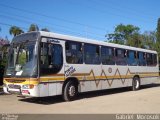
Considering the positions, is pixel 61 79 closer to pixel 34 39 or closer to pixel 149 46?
pixel 34 39

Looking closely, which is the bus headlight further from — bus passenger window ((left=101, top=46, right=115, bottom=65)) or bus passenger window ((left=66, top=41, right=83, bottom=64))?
bus passenger window ((left=101, top=46, right=115, bottom=65))

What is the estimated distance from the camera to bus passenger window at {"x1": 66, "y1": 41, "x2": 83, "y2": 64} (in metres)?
13.8

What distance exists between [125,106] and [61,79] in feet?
10.2

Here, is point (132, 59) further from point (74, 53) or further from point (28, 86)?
point (28, 86)

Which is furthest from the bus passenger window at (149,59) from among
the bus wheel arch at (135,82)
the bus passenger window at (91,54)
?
the bus passenger window at (91,54)

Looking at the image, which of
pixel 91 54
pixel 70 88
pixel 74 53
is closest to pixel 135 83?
pixel 91 54

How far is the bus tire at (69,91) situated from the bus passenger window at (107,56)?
3057mm

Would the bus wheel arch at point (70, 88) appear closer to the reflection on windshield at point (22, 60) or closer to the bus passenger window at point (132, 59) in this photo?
the reflection on windshield at point (22, 60)

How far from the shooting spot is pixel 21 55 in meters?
12.9

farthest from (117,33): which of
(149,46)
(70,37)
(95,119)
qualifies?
(95,119)

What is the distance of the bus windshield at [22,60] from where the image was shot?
478 inches

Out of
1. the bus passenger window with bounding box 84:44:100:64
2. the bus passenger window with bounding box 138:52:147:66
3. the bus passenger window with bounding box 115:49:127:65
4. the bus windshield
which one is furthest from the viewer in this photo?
the bus passenger window with bounding box 138:52:147:66

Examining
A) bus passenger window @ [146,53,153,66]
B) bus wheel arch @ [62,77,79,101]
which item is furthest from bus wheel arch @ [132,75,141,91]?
bus wheel arch @ [62,77,79,101]

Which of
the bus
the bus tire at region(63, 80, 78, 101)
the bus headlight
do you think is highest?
the bus
